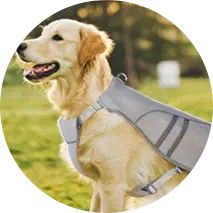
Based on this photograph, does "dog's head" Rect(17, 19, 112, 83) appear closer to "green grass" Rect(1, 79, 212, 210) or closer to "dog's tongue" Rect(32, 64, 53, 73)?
"dog's tongue" Rect(32, 64, 53, 73)

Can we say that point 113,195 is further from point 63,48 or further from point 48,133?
point 63,48

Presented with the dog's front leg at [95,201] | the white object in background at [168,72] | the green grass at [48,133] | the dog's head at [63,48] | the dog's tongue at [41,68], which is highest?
the dog's head at [63,48]

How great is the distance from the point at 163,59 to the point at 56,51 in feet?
1.58

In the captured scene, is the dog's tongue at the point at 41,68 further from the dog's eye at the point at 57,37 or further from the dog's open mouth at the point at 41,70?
the dog's eye at the point at 57,37

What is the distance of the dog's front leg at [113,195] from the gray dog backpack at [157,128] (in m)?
0.06

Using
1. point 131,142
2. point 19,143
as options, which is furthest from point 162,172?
point 19,143

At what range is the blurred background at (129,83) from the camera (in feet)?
19.5

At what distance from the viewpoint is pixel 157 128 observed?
5961 millimetres

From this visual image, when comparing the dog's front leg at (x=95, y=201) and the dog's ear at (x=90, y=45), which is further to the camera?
the dog's front leg at (x=95, y=201)

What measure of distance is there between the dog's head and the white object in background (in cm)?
26

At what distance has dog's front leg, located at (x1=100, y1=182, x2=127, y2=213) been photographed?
19.4 feet

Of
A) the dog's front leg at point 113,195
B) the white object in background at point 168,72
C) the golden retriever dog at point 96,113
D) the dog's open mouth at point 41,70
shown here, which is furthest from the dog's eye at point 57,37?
the dog's front leg at point 113,195

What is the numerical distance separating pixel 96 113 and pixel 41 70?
29 cm

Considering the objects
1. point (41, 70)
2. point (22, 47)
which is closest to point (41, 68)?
point (41, 70)
